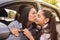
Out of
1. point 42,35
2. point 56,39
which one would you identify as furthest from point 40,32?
point 56,39

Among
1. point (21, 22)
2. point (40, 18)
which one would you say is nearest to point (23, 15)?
point (21, 22)

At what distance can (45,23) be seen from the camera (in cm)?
173

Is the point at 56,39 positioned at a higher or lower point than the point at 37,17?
lower

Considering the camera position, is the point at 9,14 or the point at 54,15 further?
the point at 54,15

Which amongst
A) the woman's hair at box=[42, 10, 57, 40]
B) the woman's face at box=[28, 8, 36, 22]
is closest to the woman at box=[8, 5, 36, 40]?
the woman's face at box=[28, 8, 36, 22]

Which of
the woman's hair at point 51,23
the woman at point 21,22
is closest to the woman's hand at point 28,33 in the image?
the woman at point 21,22

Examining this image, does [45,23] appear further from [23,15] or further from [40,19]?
[23,15]

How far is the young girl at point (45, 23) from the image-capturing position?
1717mm

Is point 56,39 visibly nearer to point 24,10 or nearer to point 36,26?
point 36,26

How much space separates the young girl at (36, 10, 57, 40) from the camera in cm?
172

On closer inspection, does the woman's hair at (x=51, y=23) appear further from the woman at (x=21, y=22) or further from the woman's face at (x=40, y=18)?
the woman at (x=21, y=22)

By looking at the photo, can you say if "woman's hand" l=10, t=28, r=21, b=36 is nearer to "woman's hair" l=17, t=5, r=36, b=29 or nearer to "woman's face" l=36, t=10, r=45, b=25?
"woman's hair" l=17, t=5, r=36, b=29

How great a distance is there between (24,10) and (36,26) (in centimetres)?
17

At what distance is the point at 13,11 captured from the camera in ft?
5.33
